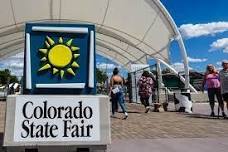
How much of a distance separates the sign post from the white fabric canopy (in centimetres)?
2047

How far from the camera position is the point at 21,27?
30.9m

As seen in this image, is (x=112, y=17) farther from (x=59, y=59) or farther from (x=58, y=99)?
(x=58, y=99)

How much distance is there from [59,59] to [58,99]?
60 cm

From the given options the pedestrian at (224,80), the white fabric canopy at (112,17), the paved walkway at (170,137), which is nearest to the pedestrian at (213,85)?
the pedestrian at (224,80)

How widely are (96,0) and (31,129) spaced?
74.4ft

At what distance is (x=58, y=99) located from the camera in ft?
21.5

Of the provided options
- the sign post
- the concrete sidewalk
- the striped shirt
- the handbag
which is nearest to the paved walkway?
the concrete sidewalk

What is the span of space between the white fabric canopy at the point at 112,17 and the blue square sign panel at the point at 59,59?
2038 centimetres

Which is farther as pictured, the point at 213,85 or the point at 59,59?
the point at 213,85

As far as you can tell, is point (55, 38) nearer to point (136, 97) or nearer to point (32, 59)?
point (32, 59)

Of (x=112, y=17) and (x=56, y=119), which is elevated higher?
(x=112, y=17)

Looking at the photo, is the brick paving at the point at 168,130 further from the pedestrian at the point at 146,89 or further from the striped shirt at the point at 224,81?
the pedestrian at the point at 146,89

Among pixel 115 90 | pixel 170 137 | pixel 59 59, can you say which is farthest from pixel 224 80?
pixel 59 59

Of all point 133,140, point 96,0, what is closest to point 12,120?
point 133,140
